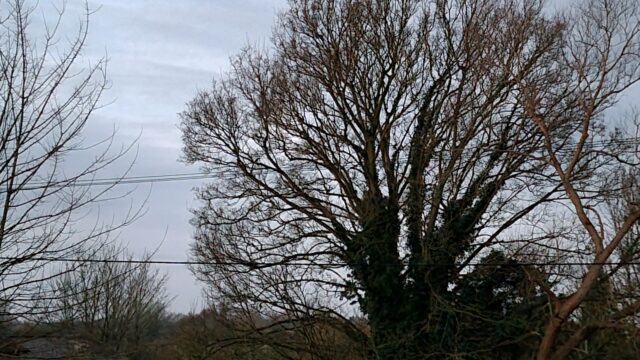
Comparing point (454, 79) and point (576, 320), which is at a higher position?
point (454, 79)

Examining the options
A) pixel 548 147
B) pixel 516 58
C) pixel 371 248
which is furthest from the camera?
pixel 371 248

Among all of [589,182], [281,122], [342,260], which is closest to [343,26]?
[281,122]

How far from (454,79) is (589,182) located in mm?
4745

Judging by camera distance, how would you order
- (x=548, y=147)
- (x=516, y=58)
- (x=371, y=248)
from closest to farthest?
(x=548, y=147) → (x=516, y=58) → (x=371, y=248)

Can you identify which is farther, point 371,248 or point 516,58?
point 371,248

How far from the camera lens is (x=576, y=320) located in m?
18.5

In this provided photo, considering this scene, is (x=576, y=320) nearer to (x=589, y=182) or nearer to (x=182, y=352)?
(x=589, y=182)

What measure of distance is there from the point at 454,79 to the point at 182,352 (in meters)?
13.2

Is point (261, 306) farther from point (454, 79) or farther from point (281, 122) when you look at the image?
point (454, 79)

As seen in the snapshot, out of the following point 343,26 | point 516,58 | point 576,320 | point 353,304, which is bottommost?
point 576,320

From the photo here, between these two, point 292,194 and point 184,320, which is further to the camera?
point 184,320

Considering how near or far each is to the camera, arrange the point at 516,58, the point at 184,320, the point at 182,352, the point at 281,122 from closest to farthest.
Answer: the point at 516,58 → the point at 281,122 → the point at 182,352 → the point at 184,320

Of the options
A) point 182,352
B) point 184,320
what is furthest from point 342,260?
point 184,320

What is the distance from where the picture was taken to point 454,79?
70.0 feet
